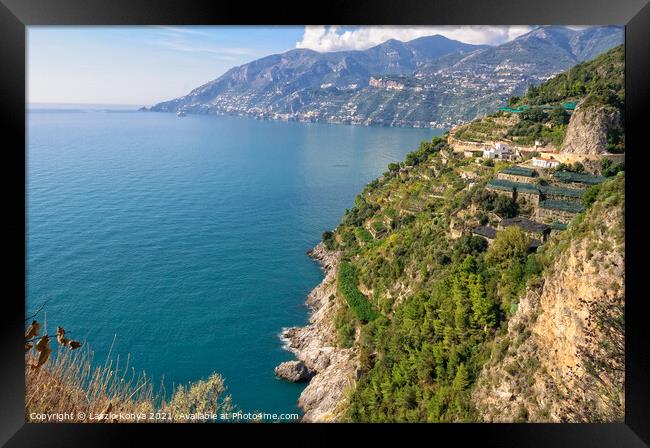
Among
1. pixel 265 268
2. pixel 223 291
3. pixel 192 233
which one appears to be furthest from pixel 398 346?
pixel 192 233

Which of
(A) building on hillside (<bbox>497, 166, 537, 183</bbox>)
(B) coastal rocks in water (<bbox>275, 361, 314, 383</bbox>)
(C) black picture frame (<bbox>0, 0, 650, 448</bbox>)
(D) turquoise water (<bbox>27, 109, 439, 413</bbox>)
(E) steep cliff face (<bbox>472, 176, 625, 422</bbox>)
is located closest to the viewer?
(C) black picture frame (<bbox>0, 0, 650, 448</bbox>)

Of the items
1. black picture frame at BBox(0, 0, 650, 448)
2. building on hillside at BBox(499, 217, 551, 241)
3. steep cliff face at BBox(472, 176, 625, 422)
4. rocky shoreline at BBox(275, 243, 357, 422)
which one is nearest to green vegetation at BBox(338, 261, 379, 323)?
rocky shoreline at BBox(275, 243, 357, 422)

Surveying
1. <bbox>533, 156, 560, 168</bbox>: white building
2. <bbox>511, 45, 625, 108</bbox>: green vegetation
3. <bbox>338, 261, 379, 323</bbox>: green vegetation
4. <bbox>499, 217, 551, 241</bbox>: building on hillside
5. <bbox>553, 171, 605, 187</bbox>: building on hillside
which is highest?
<bbox>511, 45, 625, 108</bbox>: green vegetation

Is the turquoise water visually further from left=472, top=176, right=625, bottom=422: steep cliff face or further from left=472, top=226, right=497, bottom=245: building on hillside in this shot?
left=472, top=176, right=625, bottom=422: steep cliff face

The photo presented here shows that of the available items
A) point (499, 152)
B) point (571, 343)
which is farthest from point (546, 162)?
point (571, 343)

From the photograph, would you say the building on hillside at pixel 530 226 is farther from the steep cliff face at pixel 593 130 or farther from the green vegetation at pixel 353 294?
the green vegetation at pixel 353 294
